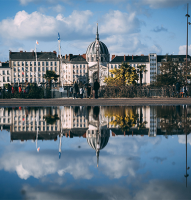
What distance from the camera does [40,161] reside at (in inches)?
196

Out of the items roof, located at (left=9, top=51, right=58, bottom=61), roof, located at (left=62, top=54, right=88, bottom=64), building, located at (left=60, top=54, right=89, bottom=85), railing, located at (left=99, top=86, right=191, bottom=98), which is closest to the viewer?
railing, located at (left=99, top=86, right=191, bottom=98)

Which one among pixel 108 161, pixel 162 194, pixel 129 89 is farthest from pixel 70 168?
pixel 129 89

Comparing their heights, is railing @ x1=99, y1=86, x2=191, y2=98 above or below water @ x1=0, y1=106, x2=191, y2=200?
above

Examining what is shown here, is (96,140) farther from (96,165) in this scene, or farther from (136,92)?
(136,92)

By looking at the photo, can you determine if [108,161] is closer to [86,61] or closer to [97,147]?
[97,147]

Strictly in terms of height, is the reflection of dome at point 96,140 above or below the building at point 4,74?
below

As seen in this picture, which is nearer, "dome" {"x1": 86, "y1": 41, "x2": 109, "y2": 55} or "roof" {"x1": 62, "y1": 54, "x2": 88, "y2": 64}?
"roof" {"x1": 62, "y1": 54, "x2": 88, "y2": 64}

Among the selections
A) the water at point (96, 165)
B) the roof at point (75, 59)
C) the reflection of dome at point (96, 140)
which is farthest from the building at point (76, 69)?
the water at point (96, 165)

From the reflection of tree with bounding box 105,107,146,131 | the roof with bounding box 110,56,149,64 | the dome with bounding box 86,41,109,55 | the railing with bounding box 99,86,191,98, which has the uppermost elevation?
the dome with bounding box 86,41,109,55

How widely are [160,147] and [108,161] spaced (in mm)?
1533

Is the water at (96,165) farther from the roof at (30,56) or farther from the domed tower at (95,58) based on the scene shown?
the domed tower at (95,58)

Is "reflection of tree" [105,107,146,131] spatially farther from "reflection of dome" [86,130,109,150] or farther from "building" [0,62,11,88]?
"building" [0,62,11,88]

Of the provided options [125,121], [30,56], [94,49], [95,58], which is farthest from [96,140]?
[95,58]

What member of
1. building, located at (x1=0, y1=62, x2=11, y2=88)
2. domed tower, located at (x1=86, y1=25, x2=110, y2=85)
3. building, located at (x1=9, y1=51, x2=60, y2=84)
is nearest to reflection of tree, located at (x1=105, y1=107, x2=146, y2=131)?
building, located at (x1=9, y1=51, x2=60, y2=84)
